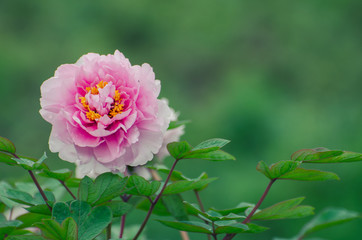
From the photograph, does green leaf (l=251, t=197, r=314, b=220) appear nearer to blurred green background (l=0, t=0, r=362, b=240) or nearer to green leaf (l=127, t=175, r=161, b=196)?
green leaf (l=127, t=175, r=161, b=196)

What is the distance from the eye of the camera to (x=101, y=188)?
0.97ft

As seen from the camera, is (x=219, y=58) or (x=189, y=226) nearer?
(x=189, y=226)

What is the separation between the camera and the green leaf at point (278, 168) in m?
0.30

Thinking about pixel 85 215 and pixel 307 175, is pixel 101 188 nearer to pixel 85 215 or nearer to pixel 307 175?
pixel 85 215

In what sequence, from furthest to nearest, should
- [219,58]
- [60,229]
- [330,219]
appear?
[219,58]
[330,219]
[60,229]

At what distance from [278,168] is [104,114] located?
0.40 feet

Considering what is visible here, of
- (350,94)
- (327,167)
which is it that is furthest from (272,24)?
(327,167)

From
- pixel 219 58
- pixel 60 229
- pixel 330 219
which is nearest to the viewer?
pixel 60 229

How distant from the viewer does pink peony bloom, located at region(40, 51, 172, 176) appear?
1.03 feet

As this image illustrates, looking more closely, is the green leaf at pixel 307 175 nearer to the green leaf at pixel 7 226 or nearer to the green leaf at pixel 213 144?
the green leaf at pixel 213 144

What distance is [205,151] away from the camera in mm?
303

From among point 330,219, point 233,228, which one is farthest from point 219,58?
point 233,228

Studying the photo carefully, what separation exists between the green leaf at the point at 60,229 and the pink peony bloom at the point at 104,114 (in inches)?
2.1

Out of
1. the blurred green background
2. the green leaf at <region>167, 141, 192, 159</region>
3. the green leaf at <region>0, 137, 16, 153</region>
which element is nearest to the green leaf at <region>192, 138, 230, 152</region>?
the green leaf at <region>167, 141, 192, 159</region>
